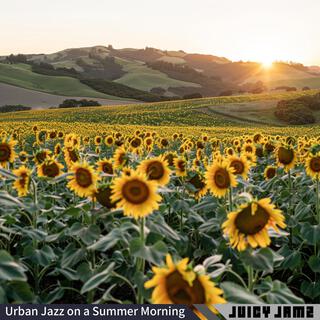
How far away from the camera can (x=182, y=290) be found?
107 inches

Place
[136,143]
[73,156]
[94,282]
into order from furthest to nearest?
1. [136,143]
2. [73,156]
3. [94,282]

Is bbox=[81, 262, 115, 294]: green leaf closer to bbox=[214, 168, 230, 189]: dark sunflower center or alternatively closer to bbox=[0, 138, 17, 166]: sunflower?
bbox=[214, 168, 230, 189]: dark sunflower center

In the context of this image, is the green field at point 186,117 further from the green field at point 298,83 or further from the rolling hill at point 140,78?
the green field at point 298,83

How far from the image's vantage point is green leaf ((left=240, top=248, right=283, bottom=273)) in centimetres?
352

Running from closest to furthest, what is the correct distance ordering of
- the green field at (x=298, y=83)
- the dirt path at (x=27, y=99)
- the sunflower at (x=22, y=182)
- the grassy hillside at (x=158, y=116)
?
the sunflower at (x=22, y=182), the grassy hillside at (x=158, y=116), the dirt path at (x=27, y=99), the green field at (x=298, y=83)

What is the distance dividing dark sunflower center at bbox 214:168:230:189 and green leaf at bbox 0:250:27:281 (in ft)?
7.99

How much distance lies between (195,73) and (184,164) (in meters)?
157

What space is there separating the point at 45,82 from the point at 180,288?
11143 cm

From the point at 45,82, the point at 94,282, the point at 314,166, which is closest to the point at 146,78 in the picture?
the point at 45,82

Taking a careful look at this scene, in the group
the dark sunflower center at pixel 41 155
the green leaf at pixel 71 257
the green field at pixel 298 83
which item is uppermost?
the green field at pixel 298 83

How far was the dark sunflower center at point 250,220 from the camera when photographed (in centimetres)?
354

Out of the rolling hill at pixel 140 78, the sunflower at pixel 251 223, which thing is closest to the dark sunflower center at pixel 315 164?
the sunflower at pixel 251 223

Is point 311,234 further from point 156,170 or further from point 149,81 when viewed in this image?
point 149,81

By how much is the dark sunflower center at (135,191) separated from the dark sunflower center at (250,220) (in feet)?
2.26
